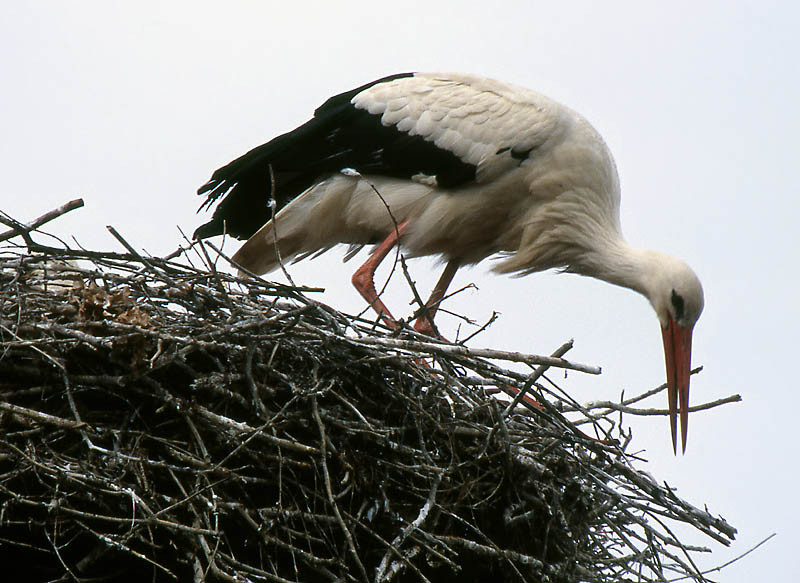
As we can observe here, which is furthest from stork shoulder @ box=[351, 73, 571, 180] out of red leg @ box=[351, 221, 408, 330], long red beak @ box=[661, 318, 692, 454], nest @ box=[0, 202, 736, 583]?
nest @ box=[0, 202, 736, 583]

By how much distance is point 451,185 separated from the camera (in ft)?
14.3

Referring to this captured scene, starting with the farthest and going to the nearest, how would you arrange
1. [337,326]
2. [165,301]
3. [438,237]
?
1. [438,237]
2. [165,301]
3. [337,326]

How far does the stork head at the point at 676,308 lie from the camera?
4.19 metres

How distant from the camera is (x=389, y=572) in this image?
2.63 metres

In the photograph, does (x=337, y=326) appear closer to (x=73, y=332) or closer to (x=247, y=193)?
(x=73, y=332)

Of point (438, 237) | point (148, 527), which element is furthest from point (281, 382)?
point (438, 237)

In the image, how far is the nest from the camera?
8.41 feet

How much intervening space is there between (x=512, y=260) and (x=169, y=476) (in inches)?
87.0

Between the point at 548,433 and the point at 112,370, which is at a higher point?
the point at 548,433

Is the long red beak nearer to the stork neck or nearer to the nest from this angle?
the stork neck

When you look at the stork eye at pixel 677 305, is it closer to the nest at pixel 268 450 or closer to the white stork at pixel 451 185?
the white stork at pixel 451 185

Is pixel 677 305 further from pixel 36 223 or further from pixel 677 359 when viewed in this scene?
pixel 36 223

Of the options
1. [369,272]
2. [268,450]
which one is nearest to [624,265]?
[369,272]

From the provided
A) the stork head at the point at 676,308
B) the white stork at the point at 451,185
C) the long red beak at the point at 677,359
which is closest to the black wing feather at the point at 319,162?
the white stork at the point at 451,185
